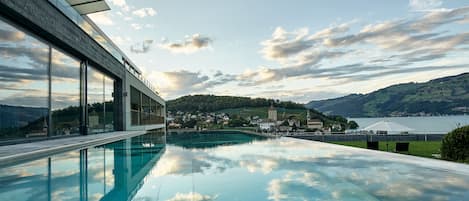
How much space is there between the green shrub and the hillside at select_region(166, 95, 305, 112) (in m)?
26.2

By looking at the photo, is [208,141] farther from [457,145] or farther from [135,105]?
[457,145]

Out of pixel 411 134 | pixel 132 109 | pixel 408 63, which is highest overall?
pixel 408 63

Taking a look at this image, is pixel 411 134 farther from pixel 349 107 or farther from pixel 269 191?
pixel 349 107

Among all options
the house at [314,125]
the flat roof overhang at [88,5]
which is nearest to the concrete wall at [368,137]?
the house at [314,125]

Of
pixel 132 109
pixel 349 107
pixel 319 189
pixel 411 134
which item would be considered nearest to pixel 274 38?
pixel 132 109

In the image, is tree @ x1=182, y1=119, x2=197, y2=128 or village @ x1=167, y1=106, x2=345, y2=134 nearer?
village @ x1=167, y1=106, x2=345, y2=134

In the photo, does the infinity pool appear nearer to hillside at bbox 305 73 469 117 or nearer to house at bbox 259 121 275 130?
house at bbox 259 121 275 130

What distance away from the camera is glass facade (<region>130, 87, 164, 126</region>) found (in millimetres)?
19484

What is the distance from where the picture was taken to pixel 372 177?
4668 millimetres

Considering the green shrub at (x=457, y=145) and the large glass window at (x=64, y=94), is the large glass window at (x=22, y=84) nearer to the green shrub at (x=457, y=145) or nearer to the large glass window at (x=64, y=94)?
the large glass window at (x=64, y=94)

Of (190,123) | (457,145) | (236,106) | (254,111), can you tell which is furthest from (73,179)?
(236,106)

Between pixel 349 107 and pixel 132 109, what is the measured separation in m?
44.4

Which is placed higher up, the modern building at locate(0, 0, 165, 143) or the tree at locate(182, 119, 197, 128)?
the modern building at locate(0, 0, 165, 143)

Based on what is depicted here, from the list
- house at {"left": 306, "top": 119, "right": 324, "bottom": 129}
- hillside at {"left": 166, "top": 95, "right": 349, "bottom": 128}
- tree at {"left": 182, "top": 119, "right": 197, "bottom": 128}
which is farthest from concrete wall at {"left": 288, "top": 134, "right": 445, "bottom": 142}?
hillside at {"left": 166, "top": 95, "right": 349, "bottom": 128}
